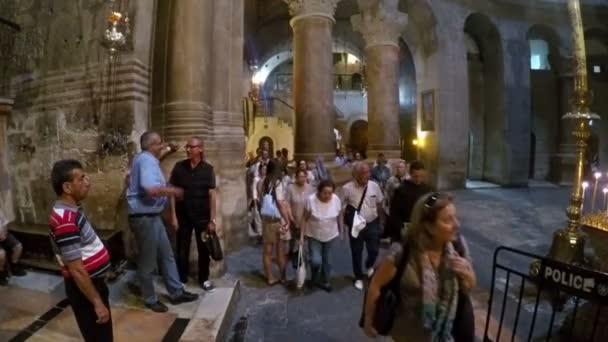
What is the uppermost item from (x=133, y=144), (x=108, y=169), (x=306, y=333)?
(x=133, y=144)

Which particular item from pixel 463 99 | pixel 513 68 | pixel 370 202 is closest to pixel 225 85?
pixel 370 202

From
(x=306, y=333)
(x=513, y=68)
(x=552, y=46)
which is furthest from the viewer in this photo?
(x=552, y=46)

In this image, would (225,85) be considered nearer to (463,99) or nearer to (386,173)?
(386,173)

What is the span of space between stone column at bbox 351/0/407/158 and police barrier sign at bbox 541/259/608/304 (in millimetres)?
8801

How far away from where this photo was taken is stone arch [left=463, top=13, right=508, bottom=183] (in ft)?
58.1

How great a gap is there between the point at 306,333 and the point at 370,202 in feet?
6.72

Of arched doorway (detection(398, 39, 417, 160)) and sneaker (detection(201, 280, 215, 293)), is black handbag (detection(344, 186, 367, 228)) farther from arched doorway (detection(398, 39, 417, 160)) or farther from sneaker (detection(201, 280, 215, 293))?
arched doorway (detection(398, 39, 417, 160))

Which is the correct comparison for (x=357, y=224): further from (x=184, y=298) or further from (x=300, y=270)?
(x=184, y=298)

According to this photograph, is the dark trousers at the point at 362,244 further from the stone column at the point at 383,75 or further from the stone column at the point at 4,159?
the stone column at the point at 383,75

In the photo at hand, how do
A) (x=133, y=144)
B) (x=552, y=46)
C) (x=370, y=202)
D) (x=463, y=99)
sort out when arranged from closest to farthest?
(x=133, y=144)
(x=370, y=202)
(x=463, y=99)
(x=552, y=46)

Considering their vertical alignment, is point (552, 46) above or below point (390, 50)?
above

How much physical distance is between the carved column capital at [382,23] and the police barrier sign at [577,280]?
9.93 m

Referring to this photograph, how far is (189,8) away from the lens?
5012mm

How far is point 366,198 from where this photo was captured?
17.3 ft
